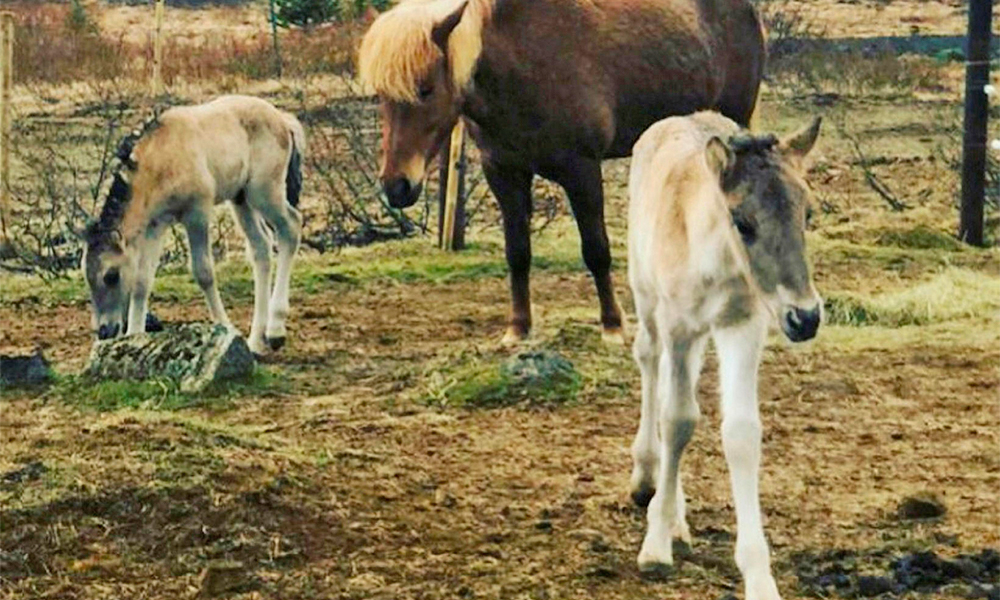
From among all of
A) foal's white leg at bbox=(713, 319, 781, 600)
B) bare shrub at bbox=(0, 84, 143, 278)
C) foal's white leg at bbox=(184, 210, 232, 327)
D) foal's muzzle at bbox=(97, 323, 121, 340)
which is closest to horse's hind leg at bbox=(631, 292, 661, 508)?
foal's white leg at bbox=(713, 319, 781, 600)

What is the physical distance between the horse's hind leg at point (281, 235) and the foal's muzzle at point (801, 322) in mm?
5092

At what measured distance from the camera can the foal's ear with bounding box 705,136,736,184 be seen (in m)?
4.82

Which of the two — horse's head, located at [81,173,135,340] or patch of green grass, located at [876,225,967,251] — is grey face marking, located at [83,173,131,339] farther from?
patch of green grass, located at [876,225,967,251]

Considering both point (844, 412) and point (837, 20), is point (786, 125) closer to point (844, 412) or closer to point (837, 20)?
point (844, 412)

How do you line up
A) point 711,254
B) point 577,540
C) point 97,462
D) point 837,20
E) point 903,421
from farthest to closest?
point 837,20 → point 903,421 → point 97,462 → point 577,540 → point 711,254

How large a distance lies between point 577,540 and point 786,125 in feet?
46.6

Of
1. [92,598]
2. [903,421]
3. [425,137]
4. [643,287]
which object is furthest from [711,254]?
[425,137]

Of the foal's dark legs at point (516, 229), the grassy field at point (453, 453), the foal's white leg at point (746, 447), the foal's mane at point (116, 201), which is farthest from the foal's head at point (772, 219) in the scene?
the foal's mane at point (116, 201)

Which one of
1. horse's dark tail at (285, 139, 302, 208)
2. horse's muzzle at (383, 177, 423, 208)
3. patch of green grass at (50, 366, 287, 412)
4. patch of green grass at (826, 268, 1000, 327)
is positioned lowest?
patch of green grass at (826, 268, 1000, 327)

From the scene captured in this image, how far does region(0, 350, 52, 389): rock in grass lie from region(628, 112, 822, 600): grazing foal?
386 cm

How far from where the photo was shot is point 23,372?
8.37 m

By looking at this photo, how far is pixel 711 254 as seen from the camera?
16.5ft

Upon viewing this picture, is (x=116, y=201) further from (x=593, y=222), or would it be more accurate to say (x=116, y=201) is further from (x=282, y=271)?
(x=593, y=222)

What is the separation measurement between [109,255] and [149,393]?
1.01 m
